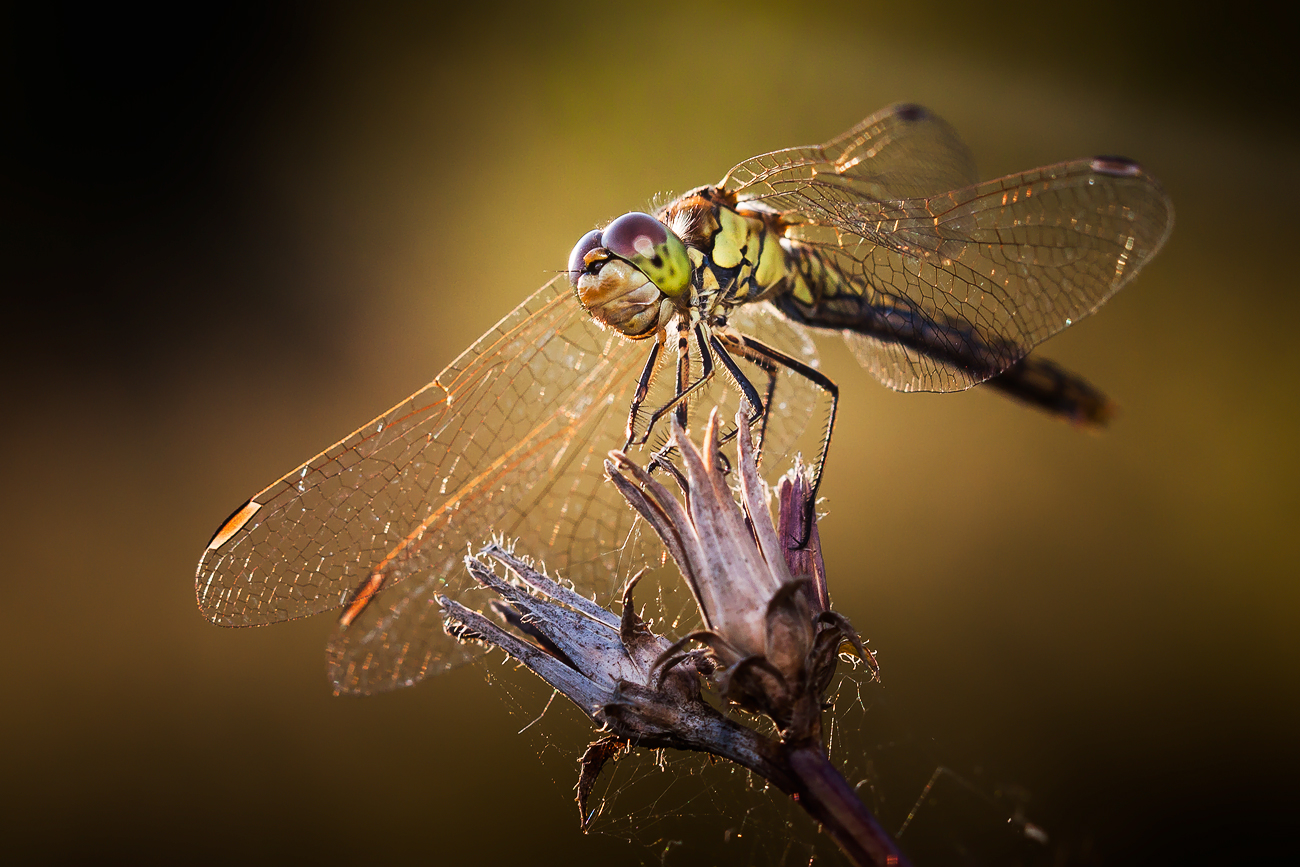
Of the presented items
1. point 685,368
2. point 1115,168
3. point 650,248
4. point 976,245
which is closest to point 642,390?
point 685,368

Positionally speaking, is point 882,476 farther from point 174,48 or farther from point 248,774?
point 174,48

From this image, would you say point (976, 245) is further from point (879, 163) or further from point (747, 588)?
point (747, 588)

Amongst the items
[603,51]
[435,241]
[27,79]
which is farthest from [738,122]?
[27,79]

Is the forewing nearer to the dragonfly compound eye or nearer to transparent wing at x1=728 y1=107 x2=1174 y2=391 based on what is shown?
transparent wing at x1=728 y1=107 x2=1174 y2=391

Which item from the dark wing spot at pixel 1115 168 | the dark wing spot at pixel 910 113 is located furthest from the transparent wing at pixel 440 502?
the dark wing spot at pixel 910 113

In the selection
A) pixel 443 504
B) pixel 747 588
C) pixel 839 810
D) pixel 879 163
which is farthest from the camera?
pixel 879 163

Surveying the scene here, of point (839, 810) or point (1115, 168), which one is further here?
point (1115, 168)
